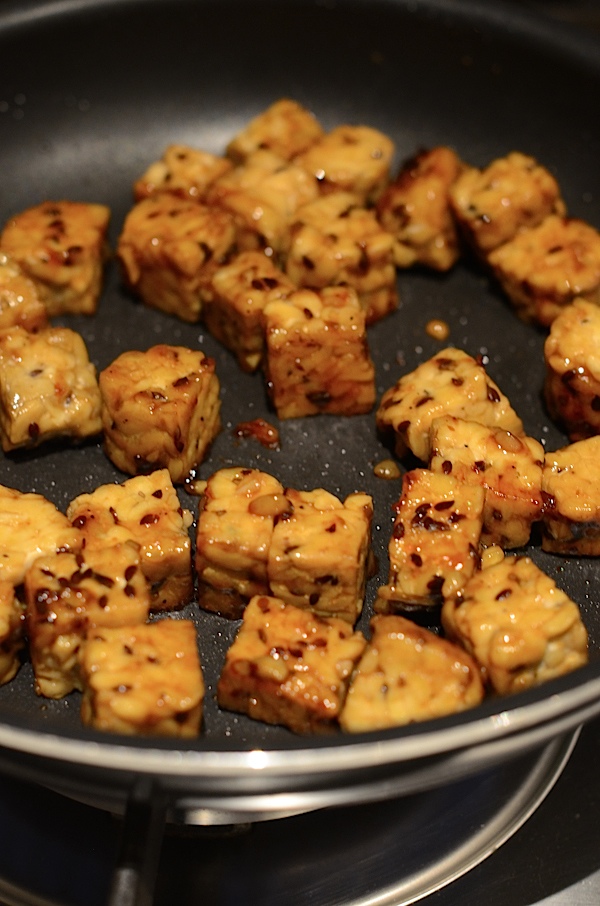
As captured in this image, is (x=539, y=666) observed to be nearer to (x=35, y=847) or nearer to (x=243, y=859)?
(x=243, y=859)

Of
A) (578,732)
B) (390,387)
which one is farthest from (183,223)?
(578,732)

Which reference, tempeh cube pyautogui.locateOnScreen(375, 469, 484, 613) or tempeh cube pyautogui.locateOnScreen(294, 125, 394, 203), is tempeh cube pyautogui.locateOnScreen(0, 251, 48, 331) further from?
tempeh cube pyautogui.locateOnScreen(375, 469, 484, 613)

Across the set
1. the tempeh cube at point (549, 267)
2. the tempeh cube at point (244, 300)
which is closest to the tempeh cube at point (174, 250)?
the tempeh cube at point (244, 300)

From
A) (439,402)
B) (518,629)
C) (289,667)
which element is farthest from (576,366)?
(289,667)

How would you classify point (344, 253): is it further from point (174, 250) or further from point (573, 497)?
point (573, 497)

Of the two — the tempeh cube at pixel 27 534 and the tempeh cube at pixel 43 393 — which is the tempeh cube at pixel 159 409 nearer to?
the tempeh cube at pixel 43 393

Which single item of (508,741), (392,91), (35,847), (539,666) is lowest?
(35,847)
